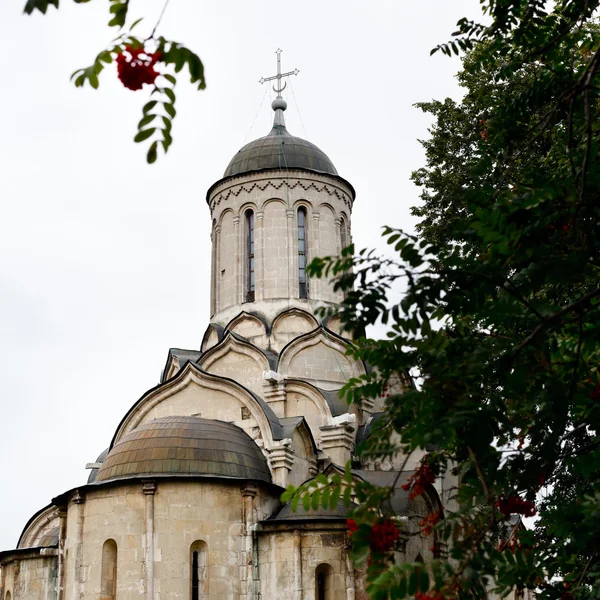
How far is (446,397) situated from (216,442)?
501 inches

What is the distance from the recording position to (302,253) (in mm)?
23078

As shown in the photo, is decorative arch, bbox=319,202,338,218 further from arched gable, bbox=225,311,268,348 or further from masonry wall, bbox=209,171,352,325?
arched gable, bbox=225,311,268,348

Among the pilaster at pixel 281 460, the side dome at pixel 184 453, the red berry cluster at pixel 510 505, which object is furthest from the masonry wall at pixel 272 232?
the red berry cluster at pixel 510 505

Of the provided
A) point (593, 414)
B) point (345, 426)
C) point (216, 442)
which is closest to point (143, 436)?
point (216, 442)

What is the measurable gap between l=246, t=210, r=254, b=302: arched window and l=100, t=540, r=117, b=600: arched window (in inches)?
295

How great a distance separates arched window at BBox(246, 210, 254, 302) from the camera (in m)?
23.0

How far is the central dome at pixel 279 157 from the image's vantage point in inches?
936

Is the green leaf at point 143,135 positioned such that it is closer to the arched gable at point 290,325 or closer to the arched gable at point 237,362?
the arched gable at point 237,362

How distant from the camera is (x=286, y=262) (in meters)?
22.8

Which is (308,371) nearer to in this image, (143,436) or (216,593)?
(143,436)

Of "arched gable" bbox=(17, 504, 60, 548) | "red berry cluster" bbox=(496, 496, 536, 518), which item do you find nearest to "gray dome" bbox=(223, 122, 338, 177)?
"arched gable" bbox=(17, 504, 60, 548)

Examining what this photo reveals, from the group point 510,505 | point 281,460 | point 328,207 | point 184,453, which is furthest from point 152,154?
point 328,207

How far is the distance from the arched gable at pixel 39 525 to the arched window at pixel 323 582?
27.3ft

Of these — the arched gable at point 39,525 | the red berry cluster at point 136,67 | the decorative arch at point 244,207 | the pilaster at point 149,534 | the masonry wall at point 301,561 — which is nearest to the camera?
the red berry cluster at point 136,67
